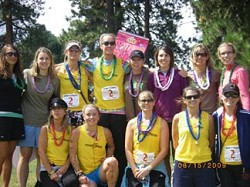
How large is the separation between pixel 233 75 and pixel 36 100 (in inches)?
97.2

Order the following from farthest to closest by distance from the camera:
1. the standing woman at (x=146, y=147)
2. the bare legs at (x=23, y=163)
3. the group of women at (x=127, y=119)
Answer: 1. the bare legs at (x=23, y=163)
2. the standing woman at (x=146, y=147)
3. the group of women at (x=127, y=119)

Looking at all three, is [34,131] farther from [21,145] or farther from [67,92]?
[67,92]

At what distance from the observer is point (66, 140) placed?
5.75m

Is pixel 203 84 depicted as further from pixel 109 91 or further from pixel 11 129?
pixel 11 129

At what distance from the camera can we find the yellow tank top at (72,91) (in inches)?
236

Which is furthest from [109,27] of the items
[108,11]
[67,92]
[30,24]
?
[67,92]

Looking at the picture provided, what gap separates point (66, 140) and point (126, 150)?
760 mm

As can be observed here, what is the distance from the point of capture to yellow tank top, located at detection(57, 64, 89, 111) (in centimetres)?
600

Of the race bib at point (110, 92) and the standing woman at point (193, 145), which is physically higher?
the race bib at point (110, 92)

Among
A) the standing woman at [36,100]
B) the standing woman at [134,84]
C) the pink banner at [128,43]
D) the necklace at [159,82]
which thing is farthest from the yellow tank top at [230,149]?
the pink banner at [128,43]

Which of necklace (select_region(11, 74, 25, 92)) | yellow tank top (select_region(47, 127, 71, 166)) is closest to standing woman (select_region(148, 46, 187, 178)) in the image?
yellow tank top (select_region(47, 127, 71, 166))

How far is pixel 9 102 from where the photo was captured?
5773 millimetres

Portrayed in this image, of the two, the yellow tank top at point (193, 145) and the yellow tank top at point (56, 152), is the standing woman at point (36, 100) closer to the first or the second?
the yellow tank top at point (56, 152)

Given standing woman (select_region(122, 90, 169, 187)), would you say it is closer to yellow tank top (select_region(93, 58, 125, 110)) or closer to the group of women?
the group of women
